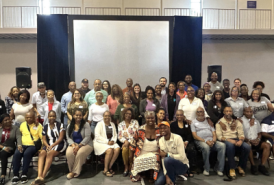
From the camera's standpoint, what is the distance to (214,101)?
13.8 feet

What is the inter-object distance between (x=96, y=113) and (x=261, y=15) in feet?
25.5

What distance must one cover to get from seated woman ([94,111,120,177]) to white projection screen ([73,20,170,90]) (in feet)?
9.46

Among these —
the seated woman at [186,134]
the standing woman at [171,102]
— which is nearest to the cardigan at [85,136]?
the seated woman at [186,134]

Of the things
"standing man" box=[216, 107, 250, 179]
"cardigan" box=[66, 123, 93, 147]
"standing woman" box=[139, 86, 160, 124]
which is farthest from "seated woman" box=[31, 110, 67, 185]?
"standing man" box=[216, 107, 250, 179]

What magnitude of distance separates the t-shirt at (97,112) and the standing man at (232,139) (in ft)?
6.34

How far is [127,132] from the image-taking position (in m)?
3.80

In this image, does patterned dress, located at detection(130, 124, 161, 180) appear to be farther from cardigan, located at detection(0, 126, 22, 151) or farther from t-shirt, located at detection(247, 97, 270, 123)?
t-shirt, located at detection(247, 97, 270, 123)

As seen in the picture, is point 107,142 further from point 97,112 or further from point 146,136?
point 146,136

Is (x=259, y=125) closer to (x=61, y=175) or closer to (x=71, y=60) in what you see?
(x=61, y=175)

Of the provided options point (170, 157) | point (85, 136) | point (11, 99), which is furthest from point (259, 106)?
point (11, 99)

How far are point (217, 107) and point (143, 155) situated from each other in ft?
5.43

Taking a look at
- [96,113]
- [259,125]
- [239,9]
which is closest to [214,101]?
[259,125]

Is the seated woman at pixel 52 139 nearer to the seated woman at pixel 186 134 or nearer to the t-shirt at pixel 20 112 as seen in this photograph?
the t-shirt at pixel 20 112

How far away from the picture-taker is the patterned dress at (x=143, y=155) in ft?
10.8
